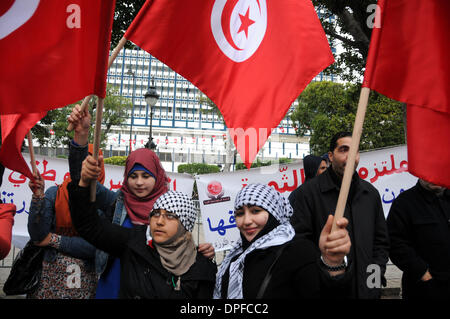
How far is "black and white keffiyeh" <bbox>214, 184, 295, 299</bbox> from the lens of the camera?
6.16 feet

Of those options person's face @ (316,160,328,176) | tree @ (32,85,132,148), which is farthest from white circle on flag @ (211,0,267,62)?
tree @ (32,85,132,148)

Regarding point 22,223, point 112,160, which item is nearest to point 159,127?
point 112,160

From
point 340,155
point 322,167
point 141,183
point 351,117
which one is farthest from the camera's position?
point 351,117

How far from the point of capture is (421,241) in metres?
2.68

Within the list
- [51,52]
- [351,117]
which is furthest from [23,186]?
[351,117]

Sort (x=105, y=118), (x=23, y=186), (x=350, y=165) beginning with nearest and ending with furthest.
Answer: (x=350, y=165) → (x=23, y=186) → (x=105, y=118)

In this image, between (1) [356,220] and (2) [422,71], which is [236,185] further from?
(2) [422,71]

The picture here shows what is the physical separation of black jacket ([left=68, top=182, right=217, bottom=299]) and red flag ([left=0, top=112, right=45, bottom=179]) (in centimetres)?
27

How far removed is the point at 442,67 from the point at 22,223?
4856 millimetres

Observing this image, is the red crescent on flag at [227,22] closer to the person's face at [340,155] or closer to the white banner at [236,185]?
the person's face at [340,155]

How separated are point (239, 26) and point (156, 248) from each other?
160 cm

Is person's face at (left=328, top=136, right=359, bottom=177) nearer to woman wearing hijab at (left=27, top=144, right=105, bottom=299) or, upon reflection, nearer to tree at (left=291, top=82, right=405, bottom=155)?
woman wearing hijab at (left=27, top=144, right=105, bottom=299)

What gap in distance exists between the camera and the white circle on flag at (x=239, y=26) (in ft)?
8.61

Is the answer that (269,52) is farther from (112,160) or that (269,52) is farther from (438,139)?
(112,160)
